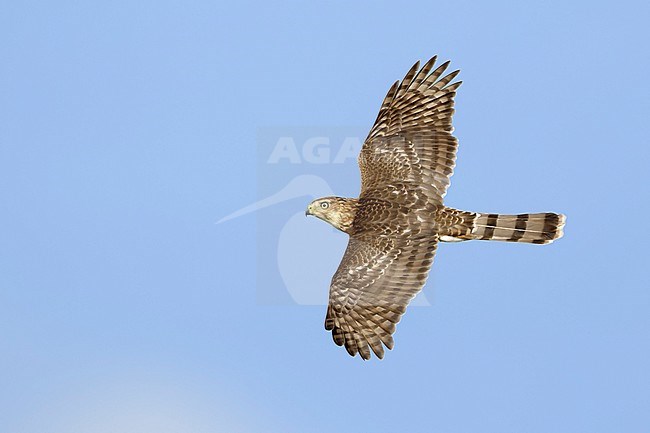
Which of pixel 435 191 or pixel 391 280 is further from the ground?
pixel 435 191

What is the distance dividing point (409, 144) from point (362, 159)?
3.36 ft

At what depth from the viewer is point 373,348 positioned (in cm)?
1880

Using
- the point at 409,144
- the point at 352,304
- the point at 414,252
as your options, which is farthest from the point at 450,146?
the point at 352,304

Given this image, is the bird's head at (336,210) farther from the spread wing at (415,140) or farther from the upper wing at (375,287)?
the upper wing at (375,287)

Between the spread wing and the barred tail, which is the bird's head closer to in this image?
the spread wing

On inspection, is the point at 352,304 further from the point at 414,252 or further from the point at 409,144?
Result: the point at 409,144

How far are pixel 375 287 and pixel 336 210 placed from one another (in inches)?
79.0

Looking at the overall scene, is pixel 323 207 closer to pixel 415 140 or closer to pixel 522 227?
pixel 415 140

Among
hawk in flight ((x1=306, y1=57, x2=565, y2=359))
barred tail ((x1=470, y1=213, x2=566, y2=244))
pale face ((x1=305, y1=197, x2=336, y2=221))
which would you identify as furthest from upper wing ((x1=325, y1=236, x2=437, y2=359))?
pale face ((x1=305, y1=197, x2=336, y2=221))

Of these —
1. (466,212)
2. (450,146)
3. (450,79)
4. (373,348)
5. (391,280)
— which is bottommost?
(373,348)

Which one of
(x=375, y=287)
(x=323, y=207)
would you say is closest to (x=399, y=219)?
(x=375, y=287)

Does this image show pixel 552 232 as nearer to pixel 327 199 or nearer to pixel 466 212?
pixel 466 212

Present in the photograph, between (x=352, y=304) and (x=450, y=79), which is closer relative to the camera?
(x=352, y=304)

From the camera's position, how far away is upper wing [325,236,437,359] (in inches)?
734
